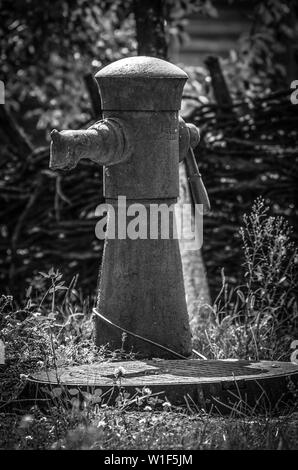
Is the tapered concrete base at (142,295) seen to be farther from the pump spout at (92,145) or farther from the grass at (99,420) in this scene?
the pump spout at (92,145)

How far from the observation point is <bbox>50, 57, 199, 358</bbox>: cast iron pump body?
3.84 metres

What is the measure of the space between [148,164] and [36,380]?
3.59ft

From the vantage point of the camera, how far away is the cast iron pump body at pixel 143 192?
3842mm

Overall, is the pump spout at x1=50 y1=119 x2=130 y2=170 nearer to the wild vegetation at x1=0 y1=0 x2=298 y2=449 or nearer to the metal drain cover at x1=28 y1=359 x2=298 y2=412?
the wild vegetation at x1=0 y1=0 x2=298 y2=449

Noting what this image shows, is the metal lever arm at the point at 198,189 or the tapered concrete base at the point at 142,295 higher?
the metal lever arm at the point at 198,189

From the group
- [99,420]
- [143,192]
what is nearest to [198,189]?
[143,192]

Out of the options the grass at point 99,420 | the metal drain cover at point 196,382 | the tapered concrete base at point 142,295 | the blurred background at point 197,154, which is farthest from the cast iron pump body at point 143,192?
the blurred background at point 197,154

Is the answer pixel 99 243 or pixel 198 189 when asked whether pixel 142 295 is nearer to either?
pixel 198 189

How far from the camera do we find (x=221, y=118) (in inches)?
241

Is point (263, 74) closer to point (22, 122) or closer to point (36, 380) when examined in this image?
point (22, 122)

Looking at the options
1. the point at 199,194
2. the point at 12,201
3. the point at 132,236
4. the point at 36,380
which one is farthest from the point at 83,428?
the point at 12,201

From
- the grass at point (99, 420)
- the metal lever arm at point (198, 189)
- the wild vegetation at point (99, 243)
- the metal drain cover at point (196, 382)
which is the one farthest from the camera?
the metal lever arm at point (198, 189)

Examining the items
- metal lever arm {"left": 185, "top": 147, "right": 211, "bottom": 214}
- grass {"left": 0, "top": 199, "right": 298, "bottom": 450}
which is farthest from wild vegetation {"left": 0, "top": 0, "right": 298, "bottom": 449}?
metal lever arm {"left": 185, "top": 147, "right": 211, "bottom": 214}

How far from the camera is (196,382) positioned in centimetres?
331
